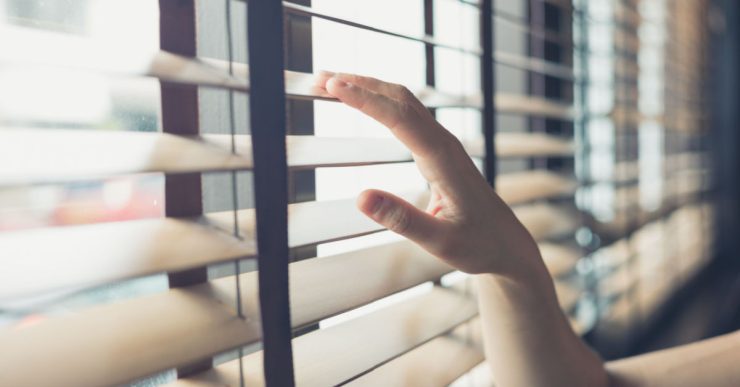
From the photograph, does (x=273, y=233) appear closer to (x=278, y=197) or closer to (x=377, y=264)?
(x=278, y=197)

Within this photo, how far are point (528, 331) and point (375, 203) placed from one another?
0.33 m

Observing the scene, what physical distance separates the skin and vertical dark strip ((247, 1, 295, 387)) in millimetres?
53

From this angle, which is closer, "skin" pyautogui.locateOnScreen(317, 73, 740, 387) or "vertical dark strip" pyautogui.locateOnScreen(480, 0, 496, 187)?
"skin" pyautogui.locateOnScreen(317, 73, 740, 387)

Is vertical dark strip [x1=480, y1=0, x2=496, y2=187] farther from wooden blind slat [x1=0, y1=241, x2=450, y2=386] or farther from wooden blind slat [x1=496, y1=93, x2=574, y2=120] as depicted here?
wooden blind slat [x1=0, y1=241, x2=450, y2=386]

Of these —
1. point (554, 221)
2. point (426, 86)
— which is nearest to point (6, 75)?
point (426, 86)

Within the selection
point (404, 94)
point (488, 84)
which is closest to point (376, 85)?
point (404, 94)

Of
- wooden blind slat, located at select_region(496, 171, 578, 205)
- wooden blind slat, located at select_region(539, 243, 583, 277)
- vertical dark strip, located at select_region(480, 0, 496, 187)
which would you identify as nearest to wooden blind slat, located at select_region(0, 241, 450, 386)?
vertical dark strip, located at select_region(480, 0, 496, 187)

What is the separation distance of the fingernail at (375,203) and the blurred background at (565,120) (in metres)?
0.18

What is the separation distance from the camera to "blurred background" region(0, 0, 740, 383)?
18.5 inches

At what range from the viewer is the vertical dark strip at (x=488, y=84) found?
0.88 metres

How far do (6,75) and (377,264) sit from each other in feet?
1.37

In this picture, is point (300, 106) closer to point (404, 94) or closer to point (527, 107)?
point (404, 94)

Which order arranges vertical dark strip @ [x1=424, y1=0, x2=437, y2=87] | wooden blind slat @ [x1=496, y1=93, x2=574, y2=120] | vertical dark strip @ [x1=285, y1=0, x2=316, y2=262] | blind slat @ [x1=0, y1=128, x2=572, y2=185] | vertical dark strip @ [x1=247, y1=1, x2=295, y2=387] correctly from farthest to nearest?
1. wooden blind slat @ [x1=496, y1=93, x2=574, y2=120]
2. vertical dark strip @ [x1=424, y1=0, x2=437, y2=87]
3. vertical dark strip @ [x1=285, y1=0, x2=316, y2=262]
4. vertical dark strip @ [x1=247, y1=1, x2=295, y2=387]
5. blind slat @ [x1=0, y1=128, x2=572, y2=185]

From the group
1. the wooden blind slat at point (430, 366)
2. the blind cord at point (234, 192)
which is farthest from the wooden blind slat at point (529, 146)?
the blind cord at point (234, 192)
